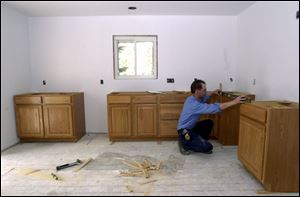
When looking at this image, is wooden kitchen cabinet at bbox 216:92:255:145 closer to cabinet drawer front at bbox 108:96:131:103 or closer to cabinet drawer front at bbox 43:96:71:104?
cabinet drawer front at bbox 108:96:131:103

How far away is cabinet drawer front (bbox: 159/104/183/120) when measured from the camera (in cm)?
344

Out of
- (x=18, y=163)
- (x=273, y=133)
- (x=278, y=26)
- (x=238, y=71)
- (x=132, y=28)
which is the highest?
(x=132, y=28)

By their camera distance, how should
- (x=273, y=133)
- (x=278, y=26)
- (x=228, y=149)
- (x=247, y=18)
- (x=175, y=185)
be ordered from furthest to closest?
(x=247, y=18) < (x=228, y=149) < (x=278, y=26) < (x=175, y=185) < (x=273, y=133)

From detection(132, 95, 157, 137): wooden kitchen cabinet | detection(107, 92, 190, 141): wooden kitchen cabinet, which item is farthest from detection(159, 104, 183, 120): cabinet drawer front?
detection(132, 95, 157, 137): wooden kitchen cabinet

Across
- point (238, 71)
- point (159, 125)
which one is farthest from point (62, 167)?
point (238, 71)

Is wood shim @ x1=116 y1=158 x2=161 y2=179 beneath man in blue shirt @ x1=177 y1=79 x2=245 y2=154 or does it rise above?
beneath

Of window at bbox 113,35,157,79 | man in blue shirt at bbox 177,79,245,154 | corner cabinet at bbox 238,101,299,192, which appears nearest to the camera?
corner cabinet at bbox 238,101,299,192

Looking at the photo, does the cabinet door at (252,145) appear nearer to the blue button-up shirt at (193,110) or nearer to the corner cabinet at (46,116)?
the blue button-up shirt at (193,110)

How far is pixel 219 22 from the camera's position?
3.76 metres

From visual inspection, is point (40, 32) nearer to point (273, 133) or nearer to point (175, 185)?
point (175, 185)

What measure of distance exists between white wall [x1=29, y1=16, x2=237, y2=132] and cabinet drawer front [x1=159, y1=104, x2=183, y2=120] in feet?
1.83

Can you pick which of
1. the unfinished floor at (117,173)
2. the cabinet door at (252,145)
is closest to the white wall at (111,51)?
the unfinished floor at (117,173)

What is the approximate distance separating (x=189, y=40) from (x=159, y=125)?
5.38 feet

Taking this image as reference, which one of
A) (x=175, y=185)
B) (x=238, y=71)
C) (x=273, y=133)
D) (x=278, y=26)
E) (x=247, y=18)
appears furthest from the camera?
(x=238, y=71)
